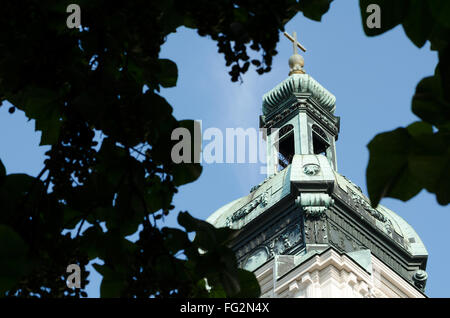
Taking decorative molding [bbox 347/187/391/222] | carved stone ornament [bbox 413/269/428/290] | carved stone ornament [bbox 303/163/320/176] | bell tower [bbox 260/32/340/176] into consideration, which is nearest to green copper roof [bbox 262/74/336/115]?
bell tower [bbox 260/32/340/176]

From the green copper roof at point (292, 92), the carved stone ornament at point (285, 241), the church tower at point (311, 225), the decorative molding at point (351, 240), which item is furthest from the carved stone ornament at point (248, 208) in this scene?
the green copper roof at point (292, 92)

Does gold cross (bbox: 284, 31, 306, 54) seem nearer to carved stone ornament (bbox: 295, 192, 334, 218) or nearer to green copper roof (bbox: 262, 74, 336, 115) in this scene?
green copper roof (bbox: 262, 74, 336, 115)

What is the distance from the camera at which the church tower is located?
107 ft

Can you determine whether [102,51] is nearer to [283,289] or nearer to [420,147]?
[420,147]

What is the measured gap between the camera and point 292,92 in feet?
141

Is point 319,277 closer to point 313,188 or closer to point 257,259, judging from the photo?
point 257,259

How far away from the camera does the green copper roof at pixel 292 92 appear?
43.0 meters

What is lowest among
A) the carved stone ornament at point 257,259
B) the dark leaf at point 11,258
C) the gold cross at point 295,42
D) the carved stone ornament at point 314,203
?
the dark leaf at point 11,258

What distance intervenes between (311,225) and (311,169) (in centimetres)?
273

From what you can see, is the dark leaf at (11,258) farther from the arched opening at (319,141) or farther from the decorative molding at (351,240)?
the arched opening at (319,141)

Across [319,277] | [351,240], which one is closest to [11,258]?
[319,277]

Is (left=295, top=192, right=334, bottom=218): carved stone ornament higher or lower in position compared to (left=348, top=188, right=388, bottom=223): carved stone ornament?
lower

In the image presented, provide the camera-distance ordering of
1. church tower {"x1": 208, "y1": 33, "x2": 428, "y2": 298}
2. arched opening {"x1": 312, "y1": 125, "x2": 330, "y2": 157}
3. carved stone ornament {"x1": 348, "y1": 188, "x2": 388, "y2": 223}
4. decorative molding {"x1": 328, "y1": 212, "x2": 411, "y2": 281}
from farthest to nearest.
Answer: arched opening {"x1": 312, "y1": 125, "x2": 330, "y2": 157}
carved stone ornament {"x1": 348, "y1": 188, "x2": 388, "y2": 223}
decorative molding {"x1": 328, "y1": 212, "x2": 411, "y2": 281}
church tower {"x1": 208, "y1": 33, "x2": 428, "y2": 298}

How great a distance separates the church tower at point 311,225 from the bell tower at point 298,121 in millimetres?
46
